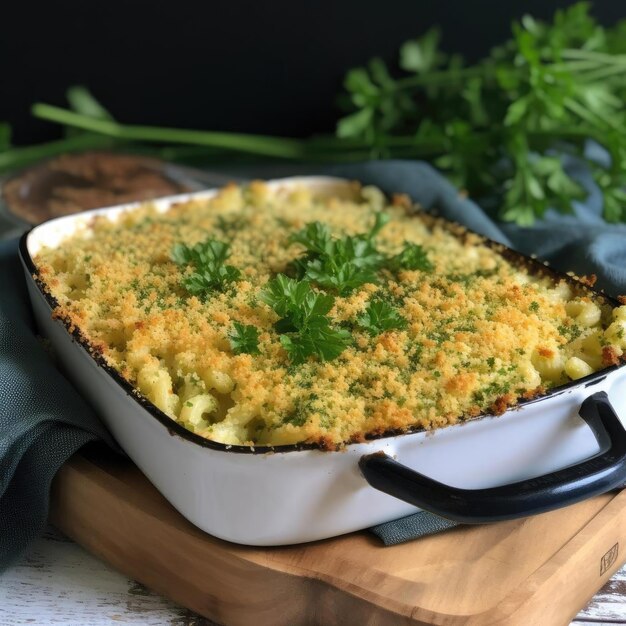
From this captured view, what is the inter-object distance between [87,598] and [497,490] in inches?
25.6

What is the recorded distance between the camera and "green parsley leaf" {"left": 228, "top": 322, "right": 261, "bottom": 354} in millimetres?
1420

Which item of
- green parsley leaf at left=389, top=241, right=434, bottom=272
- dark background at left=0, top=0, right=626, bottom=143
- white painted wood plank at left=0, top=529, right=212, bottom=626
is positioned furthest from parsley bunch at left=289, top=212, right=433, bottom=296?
dark background at left=0, top=0, right=626, bottom=143

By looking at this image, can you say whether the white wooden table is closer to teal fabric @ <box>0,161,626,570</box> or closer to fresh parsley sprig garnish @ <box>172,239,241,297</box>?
teal fabric @ <box>0,161,626,570</box>

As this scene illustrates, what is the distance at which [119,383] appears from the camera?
1354mm

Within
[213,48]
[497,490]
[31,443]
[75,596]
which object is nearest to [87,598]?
[75,596]

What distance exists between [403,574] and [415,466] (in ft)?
0.49

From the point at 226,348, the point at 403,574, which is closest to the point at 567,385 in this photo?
the point at 403,574

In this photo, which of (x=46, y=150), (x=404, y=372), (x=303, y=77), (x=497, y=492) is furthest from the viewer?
(x=303, y=77)

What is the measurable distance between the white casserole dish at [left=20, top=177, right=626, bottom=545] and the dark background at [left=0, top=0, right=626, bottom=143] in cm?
169

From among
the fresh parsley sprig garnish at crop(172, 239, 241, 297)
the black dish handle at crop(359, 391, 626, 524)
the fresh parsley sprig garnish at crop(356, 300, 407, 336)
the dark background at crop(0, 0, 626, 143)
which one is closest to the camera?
the black dish handle at crop(359, 391, 626, 524)

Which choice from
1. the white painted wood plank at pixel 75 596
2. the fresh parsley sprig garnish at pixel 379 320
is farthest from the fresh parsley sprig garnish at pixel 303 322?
the white painted wood plank at pixel 75 596

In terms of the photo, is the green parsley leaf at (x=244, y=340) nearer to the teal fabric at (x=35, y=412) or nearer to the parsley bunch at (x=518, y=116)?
the teal fabric at (x=35, y=412)

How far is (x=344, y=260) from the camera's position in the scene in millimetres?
1694

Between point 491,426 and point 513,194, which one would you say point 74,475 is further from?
point 513,194
